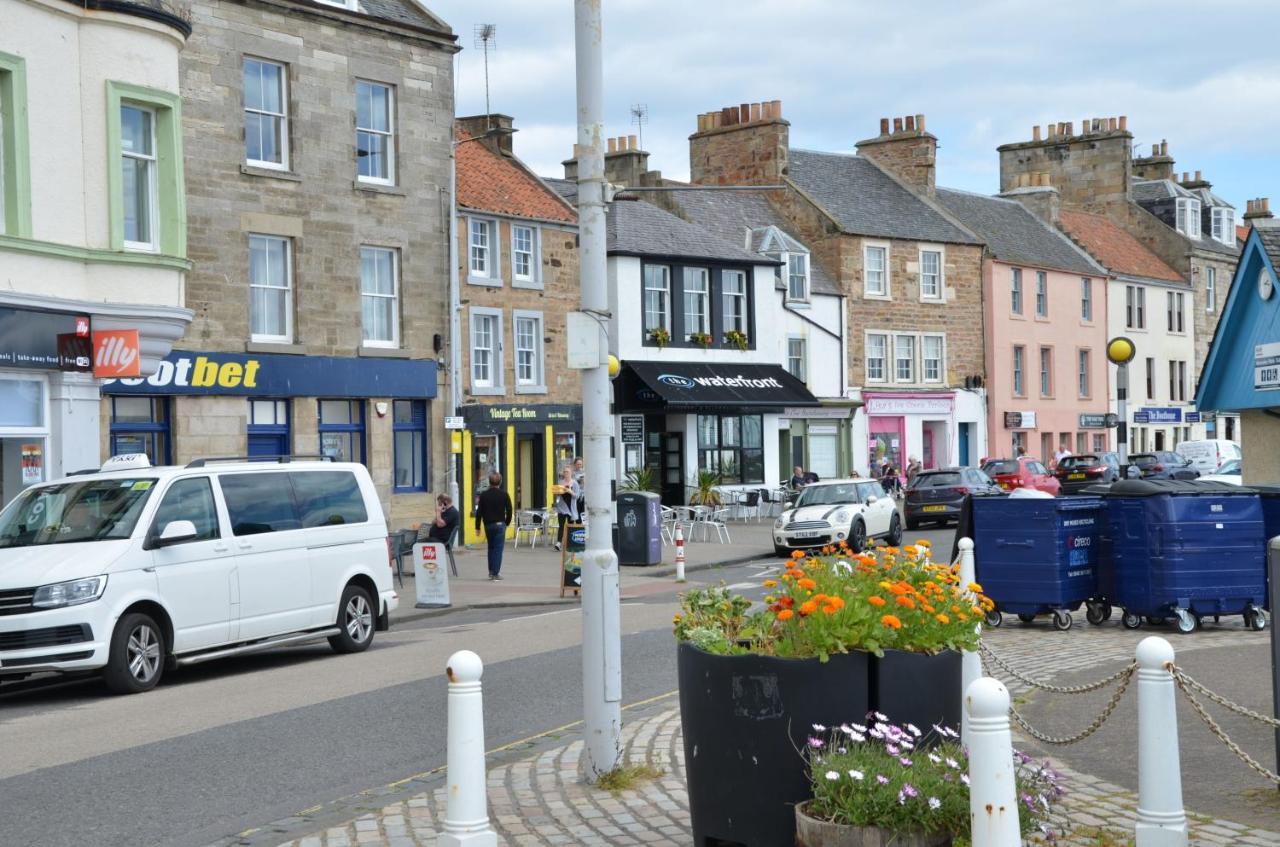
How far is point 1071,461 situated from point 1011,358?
1171 centimetres

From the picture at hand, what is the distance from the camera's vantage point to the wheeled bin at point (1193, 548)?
50.7 ft

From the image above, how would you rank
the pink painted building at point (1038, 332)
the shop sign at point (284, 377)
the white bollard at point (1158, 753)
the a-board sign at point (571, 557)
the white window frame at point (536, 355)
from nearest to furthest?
the white bollard at point (1158, 753), the a-board sign at point (571, 557), the shop sign at point (284, 377), the white window frame at point (536, 355), the pink painted building at point (1038, 332)

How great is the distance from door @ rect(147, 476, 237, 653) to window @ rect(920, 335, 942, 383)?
39.1 metres

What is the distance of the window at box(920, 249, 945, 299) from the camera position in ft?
168

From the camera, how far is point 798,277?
153ft

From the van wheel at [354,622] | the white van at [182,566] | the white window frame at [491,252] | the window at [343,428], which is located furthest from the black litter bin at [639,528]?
the van wheel at [354,622]

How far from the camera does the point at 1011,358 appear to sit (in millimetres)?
54625

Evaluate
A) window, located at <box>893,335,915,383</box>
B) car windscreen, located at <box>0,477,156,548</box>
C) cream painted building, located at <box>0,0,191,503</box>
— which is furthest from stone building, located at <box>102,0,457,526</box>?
window, located at <box>893,335,915,383</box>

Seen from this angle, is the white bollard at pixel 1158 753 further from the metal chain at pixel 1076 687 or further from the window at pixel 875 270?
the window at pixel 875 270

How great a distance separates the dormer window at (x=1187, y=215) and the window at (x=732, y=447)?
30.9 m

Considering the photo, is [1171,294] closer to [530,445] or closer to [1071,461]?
[1071,461]

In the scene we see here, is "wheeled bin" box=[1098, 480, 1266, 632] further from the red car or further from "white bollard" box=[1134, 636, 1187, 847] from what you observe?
the red car

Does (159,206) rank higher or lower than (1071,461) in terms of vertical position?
higher

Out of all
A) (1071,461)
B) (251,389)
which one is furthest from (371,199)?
(1071,461)
